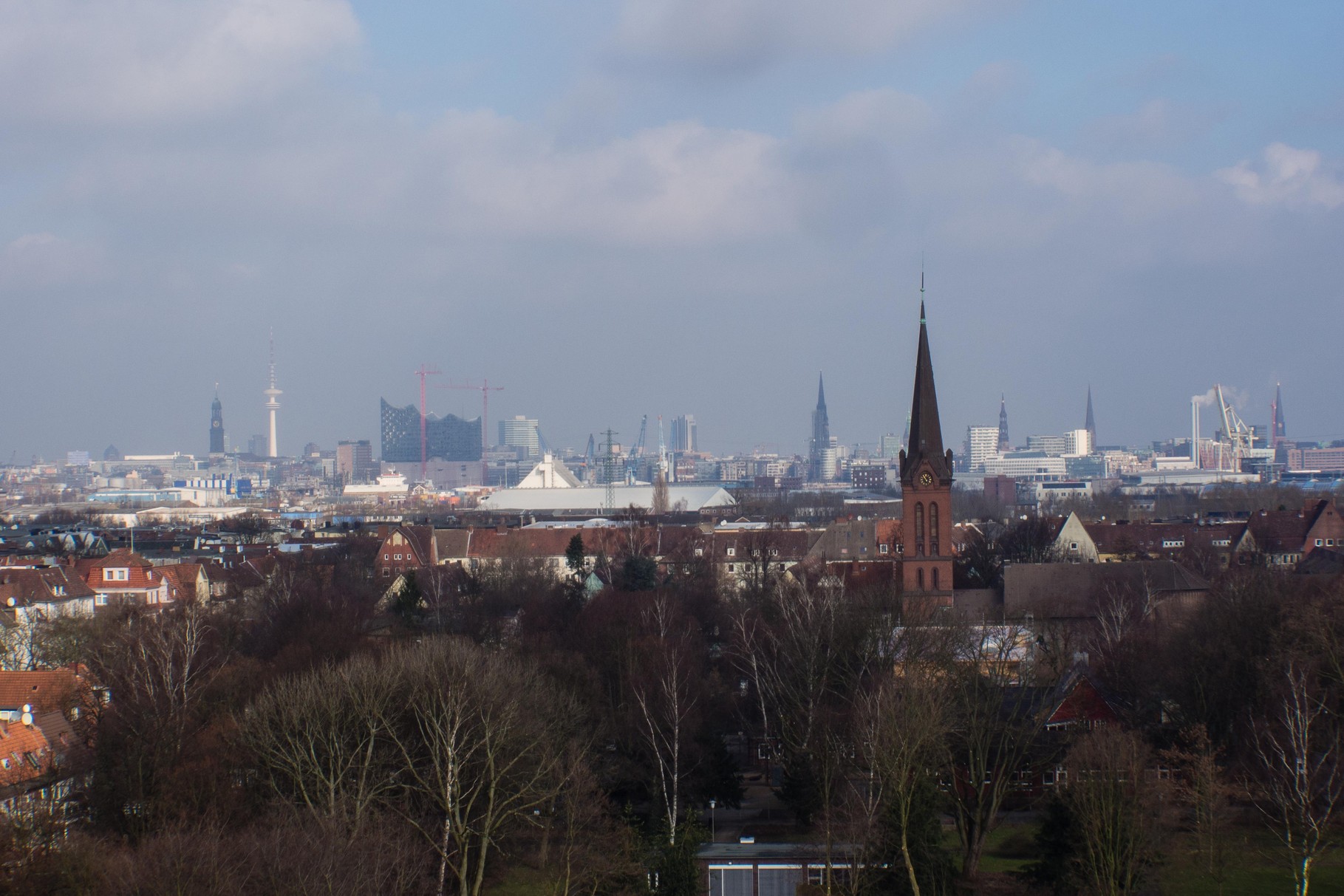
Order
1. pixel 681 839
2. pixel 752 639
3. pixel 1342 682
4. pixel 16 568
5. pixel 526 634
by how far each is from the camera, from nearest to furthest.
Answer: pixel 681 839, pixel 1342 682, pixel 752 639, pixel 526 634, pixel 16 568

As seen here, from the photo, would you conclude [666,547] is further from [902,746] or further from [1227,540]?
[902,746]

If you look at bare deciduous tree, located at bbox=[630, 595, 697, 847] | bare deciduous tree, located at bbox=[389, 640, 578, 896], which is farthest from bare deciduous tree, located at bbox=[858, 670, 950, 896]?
bare deciduous tree, located at bbox=[389, 640, 578, 896]

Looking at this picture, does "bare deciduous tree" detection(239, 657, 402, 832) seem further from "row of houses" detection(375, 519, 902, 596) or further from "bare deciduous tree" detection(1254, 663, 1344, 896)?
"row of houses" detection(375, 519, 902, 596)

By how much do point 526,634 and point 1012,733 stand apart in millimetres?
11992

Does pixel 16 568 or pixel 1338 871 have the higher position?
pixel 16 568

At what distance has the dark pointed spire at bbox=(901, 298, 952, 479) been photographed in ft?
116

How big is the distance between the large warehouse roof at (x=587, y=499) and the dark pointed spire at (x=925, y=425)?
6605 centimetres

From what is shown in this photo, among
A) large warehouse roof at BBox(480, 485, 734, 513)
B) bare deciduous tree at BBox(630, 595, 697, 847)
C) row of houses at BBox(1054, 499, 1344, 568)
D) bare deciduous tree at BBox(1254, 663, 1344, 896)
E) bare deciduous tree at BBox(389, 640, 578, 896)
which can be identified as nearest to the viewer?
bare deciduous tree at BBox(1254, 663, 1344, 896)

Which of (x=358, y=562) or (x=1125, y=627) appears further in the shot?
(x=358, y=562)

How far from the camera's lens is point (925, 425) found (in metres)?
35.3

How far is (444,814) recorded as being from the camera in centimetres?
1834

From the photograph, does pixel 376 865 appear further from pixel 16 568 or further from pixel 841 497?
pixel 841 497

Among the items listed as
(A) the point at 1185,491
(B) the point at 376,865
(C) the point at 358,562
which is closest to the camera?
(B) the point at 376,865

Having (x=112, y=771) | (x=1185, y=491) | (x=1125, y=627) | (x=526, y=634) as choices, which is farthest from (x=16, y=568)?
(x=1185, y=491)
